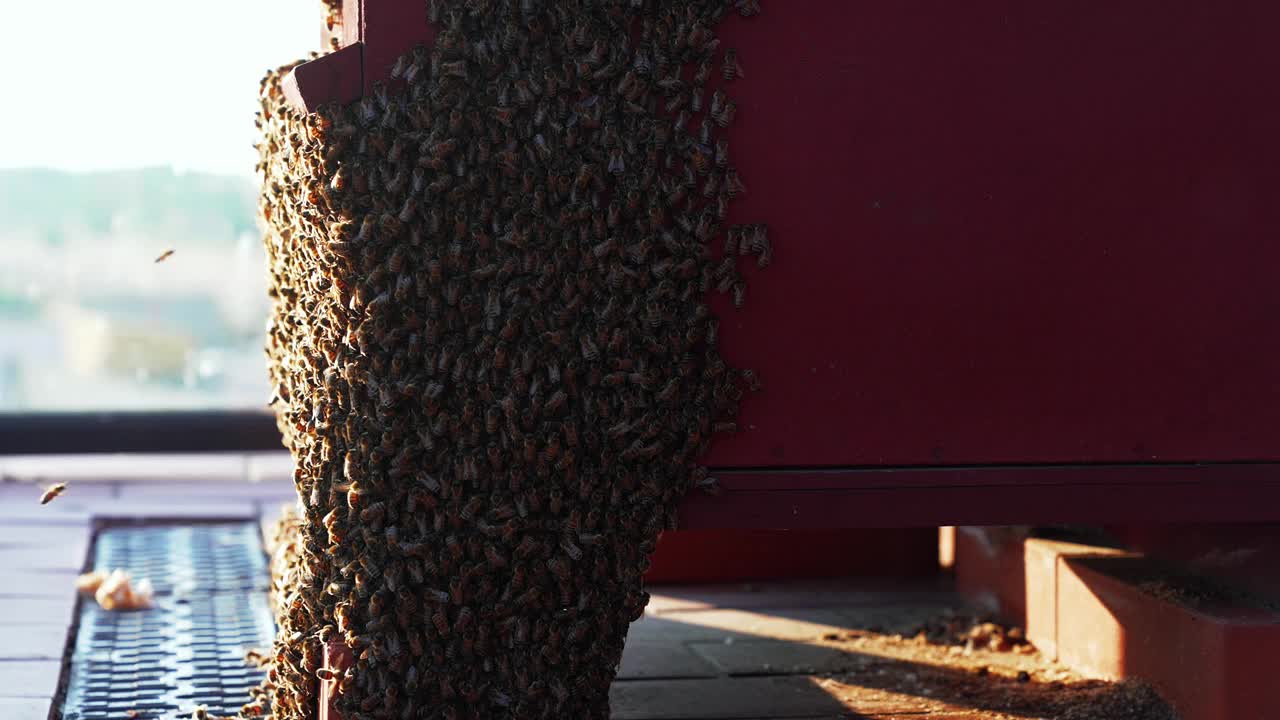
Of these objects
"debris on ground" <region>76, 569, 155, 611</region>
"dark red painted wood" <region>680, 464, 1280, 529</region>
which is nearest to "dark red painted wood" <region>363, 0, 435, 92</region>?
"dark red painted wood" <region>680, 464, 1280, 529</region>

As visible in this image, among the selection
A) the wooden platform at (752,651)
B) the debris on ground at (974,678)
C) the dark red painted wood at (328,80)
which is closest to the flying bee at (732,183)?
the dark red painted wood at (328,80)

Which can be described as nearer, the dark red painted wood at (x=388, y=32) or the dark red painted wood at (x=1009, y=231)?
the dark red painted wood at (x=388, y=32)

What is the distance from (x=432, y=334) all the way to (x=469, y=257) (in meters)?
0.22

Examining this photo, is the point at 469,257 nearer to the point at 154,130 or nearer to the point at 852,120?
the point at 852,120

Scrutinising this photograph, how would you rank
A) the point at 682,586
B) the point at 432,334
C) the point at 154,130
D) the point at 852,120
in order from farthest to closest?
the point at 154,130
the point at 682,586
the point at 852,120
the point at 432,334

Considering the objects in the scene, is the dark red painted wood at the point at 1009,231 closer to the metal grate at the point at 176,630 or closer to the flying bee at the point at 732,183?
the flying bee at the point at 732,183

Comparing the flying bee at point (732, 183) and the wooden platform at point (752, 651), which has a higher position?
the flying bee at point (732, 183)

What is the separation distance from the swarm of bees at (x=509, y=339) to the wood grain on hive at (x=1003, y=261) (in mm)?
205

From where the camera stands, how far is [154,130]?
891 cm

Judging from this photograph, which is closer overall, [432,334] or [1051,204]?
[432,334]

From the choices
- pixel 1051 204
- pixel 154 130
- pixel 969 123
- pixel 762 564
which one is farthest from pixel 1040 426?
pixel 154 130

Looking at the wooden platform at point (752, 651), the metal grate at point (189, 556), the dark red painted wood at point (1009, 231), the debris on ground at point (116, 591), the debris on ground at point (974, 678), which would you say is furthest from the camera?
the metal grate at point (189, 556)

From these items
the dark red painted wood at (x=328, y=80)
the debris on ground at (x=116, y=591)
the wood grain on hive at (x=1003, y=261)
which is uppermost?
the dark red painted wood at (x=328, y=80)

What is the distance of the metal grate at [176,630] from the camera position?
473 centimetres
